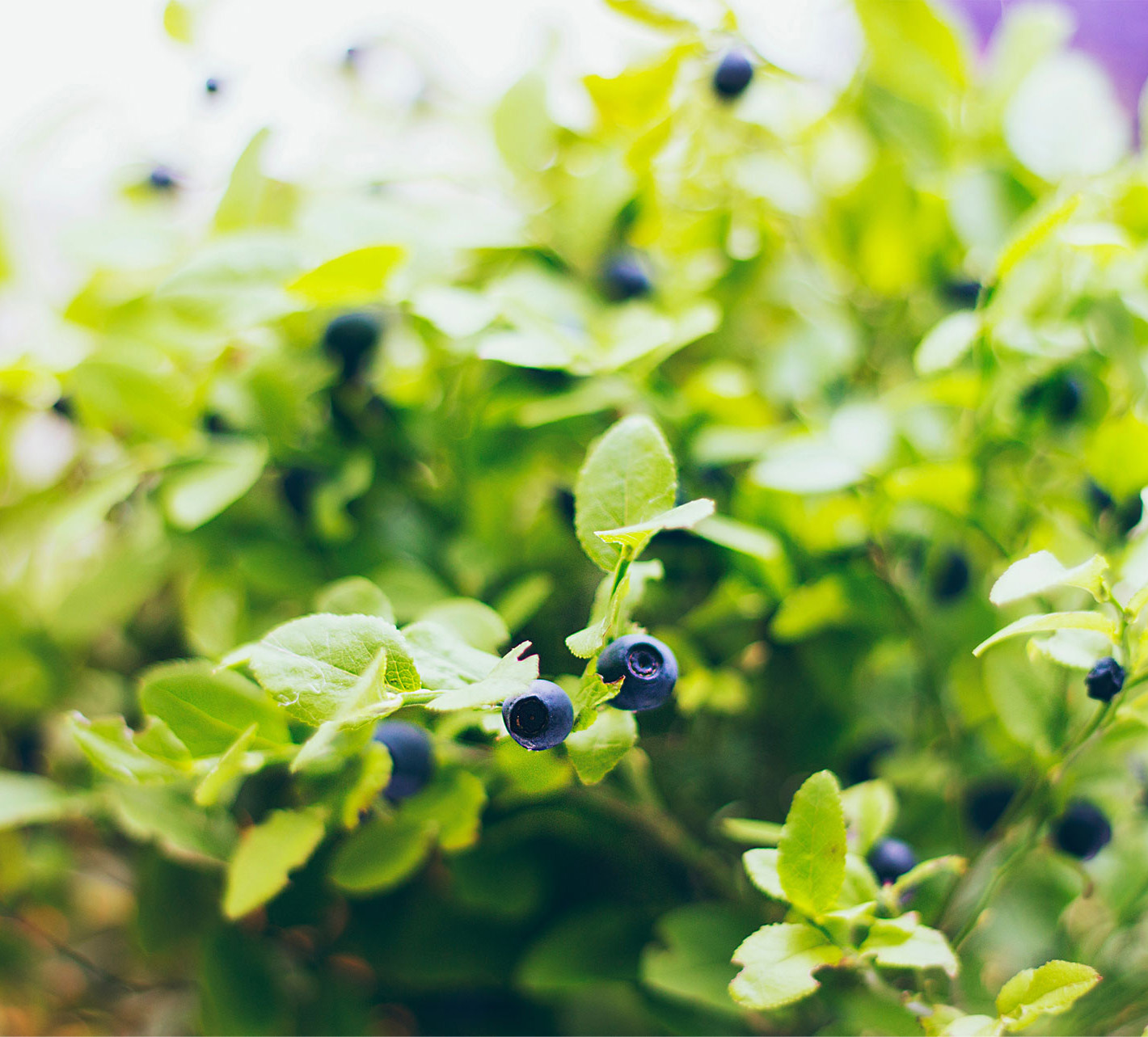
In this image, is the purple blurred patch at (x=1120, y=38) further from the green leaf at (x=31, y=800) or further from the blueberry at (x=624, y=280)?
the green leaf at (x=31, y=800)

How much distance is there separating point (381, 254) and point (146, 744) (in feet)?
0.68

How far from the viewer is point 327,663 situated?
0.86 ft

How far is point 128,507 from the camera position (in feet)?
1.97

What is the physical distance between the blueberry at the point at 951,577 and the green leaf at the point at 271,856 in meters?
0.37

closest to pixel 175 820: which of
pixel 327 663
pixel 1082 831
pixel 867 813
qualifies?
pixel 327 663

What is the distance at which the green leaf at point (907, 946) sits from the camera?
0.27 metres

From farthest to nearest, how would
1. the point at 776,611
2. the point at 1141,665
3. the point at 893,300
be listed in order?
the point at 893,300
the point at 776,611
the point at 1141,665

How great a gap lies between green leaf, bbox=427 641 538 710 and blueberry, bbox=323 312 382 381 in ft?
0.80

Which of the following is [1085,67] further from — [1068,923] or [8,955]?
[8,955]

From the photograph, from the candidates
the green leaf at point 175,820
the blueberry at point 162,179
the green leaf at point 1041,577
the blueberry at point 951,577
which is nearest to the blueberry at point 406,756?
the green leaf at point 175,820

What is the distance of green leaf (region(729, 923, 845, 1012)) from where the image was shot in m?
0.26

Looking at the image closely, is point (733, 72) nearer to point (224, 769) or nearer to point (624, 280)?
point (624, 280)

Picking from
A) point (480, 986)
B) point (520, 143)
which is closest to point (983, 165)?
point (520, 143)

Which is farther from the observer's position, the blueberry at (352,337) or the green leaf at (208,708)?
the blueberry at (352,337)
